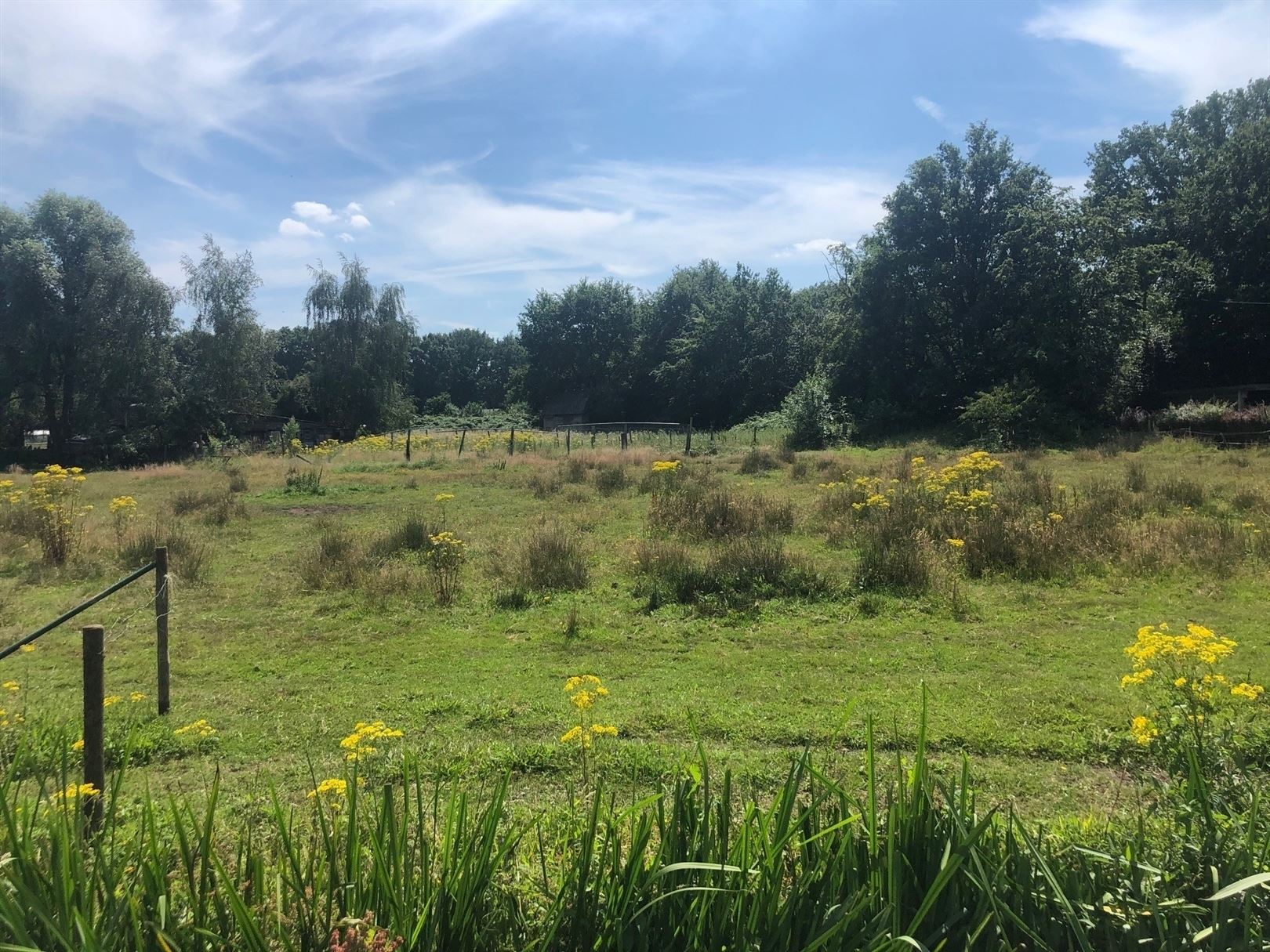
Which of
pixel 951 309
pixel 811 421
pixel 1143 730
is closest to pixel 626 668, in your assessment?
pixel 1143 730

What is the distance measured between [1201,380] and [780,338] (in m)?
22.9

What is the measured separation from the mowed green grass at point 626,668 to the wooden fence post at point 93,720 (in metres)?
0.75

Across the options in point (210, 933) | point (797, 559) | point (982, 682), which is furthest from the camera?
point (797, 559)

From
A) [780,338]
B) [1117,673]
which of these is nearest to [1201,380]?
[780,338]

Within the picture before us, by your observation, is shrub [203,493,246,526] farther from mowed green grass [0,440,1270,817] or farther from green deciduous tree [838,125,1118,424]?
green deciduous tree [838,125,1118,424]

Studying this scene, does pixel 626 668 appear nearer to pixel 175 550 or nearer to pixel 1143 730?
pixel 1143 730

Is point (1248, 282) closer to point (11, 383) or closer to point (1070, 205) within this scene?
point (1070, 205)

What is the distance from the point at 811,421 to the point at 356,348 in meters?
30.1

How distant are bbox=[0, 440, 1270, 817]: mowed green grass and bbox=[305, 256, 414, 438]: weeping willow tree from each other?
3750 centimetres

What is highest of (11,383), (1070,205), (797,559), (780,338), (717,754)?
(1070,205)

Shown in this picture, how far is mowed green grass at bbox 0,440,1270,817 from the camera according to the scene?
14.8 feet

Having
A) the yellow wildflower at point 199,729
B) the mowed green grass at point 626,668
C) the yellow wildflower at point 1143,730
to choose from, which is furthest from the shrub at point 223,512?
the yellow wildflower at point 1143,730

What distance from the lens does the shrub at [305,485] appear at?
741 inches

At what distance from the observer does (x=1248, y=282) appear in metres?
32.9
